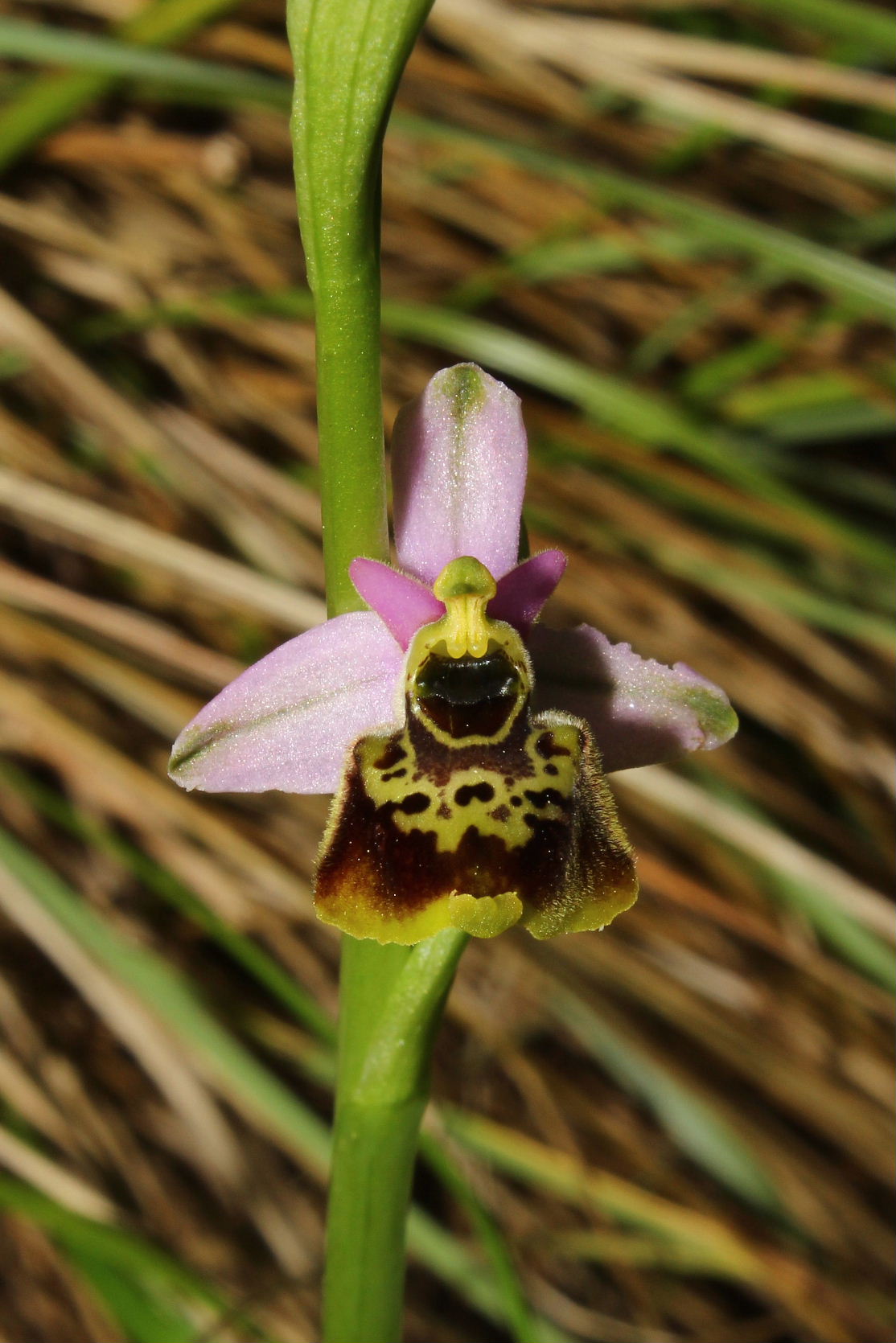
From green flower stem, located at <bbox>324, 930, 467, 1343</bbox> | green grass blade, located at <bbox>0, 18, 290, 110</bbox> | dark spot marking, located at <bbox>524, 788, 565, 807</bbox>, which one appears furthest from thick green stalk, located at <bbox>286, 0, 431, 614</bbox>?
green grass blade, located at <bbox>0, 18, 290, 110</bbox>

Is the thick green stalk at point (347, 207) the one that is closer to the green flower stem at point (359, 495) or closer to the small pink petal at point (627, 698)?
the green flower stem at point (359, 495)

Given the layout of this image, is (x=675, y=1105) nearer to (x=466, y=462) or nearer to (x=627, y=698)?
(x=627, y=698)

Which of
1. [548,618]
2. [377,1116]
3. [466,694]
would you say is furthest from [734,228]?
[377,1116]

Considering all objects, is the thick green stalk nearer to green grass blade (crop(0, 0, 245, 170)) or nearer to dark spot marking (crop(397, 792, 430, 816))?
dark spot marking (crop(397, 792, 430, 816))

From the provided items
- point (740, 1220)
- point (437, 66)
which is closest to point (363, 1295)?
point (740, 1220)

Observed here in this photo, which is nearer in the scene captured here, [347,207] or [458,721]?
[347,207]

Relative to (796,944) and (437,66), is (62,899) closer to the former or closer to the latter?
(796,944)
